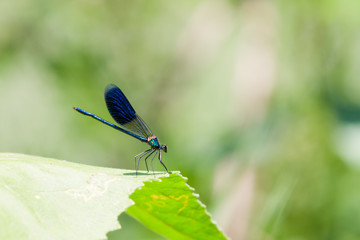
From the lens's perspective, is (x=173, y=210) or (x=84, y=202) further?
(x=173, y=210)

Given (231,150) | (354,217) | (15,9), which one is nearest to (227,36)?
(231,150)

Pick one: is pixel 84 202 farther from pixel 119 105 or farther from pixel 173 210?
pixel 119 105

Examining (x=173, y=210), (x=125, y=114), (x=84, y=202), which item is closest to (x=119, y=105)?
(x=125, y=114)

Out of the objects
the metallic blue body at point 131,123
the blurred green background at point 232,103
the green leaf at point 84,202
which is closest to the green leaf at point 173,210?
the green leaf at point 84,202

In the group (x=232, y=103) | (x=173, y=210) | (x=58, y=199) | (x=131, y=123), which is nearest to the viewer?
(x=58, y=199)

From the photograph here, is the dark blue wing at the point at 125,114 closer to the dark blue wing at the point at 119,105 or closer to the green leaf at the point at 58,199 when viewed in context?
the dark blue wing at the point at 119,105

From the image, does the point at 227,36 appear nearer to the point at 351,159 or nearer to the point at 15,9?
the point at 351,159
